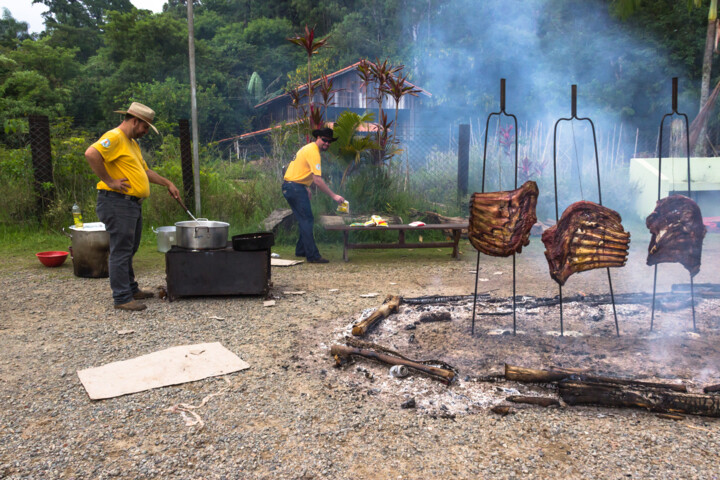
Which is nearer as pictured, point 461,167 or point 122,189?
point 122,189

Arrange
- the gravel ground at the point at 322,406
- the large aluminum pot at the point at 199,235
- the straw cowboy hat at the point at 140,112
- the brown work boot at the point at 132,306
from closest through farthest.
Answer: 1. the gravel ground at the point at 322,406
2. the straw cowboy hat at the point at 140,112
3. the brown work boot at the point at 132,306
4. the large aluminum pot at the point at 199,235

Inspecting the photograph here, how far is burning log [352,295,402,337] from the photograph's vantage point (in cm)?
464

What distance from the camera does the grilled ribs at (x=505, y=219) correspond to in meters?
4.14

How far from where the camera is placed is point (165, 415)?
3389 millimetres

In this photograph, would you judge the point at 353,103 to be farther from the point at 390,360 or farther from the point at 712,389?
the point at 712,389

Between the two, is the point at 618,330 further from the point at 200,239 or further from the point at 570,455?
the point at 200,239

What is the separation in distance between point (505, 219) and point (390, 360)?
138 centimetres

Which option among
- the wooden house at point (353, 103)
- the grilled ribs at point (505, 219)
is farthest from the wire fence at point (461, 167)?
the wooden house at point (353, 103)

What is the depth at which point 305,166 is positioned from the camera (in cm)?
816

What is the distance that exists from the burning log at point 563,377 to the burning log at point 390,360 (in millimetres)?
419

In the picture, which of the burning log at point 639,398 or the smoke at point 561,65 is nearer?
the burning log at point 639,398

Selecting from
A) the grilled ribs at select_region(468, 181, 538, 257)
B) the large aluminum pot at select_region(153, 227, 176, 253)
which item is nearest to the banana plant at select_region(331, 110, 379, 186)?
the large aluminum pot at select_region(153, 227, 176, 253)

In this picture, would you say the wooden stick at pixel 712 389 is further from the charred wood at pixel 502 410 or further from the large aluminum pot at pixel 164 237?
the large aluminum pot at pixel 164 237

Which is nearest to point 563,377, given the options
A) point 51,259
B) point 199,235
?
point 199,235
